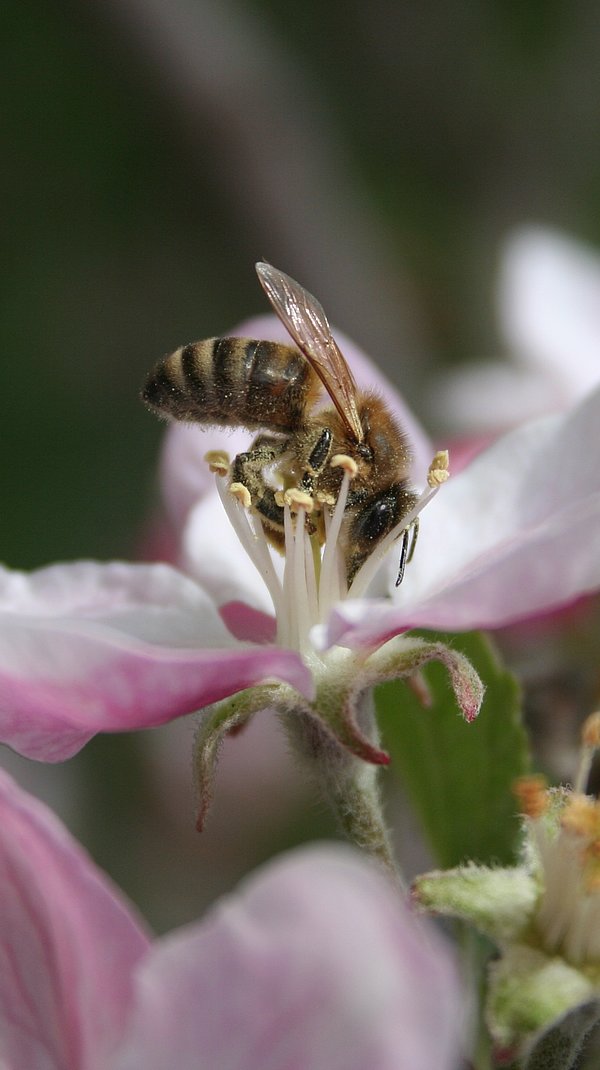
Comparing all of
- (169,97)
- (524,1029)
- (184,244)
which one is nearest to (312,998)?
(524,1029)

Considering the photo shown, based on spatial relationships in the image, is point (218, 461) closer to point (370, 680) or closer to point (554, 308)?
point (370, 680)

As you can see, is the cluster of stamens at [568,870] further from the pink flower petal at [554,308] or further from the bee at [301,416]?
the pink flower petal at [554,308]

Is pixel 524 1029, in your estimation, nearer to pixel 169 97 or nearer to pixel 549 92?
pixel 169 97

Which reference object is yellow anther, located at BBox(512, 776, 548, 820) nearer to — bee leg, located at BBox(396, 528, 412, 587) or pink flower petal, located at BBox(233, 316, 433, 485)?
bee leg, located at BBox(396, 528, 412, 587)

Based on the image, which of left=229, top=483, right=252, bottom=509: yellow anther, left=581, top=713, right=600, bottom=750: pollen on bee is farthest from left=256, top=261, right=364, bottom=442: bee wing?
left=581, top=713, right=600, bottom=750: pollen on bee

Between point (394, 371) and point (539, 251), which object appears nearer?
point (539, 251)
